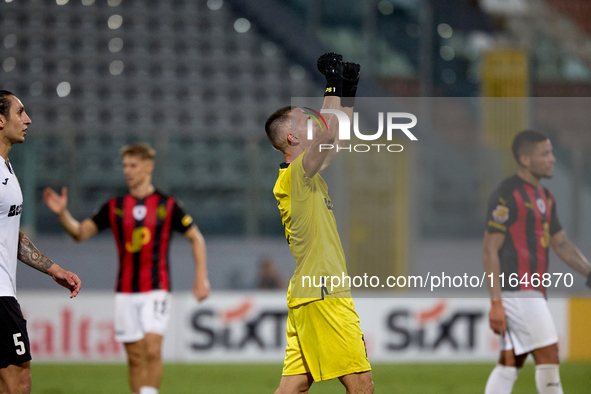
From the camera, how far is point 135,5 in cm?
1279

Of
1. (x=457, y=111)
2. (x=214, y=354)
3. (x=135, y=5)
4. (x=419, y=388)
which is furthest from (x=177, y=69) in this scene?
(x=419, y=388)

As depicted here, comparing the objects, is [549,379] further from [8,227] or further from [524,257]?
[8,227]

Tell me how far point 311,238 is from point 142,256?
2.16m

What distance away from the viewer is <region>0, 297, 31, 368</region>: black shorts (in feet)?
11.0

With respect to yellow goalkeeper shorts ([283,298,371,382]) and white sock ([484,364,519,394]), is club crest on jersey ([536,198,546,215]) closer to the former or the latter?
white sock ([484,364,519,394])

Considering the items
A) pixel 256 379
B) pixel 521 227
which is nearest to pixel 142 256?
pixel 256 379

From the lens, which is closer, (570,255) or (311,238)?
(311,238)

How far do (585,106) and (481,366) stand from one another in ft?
23.1

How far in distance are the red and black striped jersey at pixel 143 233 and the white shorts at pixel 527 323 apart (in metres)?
2.37

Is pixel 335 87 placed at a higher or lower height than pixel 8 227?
higher

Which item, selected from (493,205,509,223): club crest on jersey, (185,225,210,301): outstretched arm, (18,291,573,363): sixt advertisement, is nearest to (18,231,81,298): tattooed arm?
(185,225,210,301): outstretched arm

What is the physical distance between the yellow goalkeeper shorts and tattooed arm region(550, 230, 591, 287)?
169 cm

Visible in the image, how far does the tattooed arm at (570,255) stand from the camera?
421 centimetres

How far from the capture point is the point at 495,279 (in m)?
4.19
